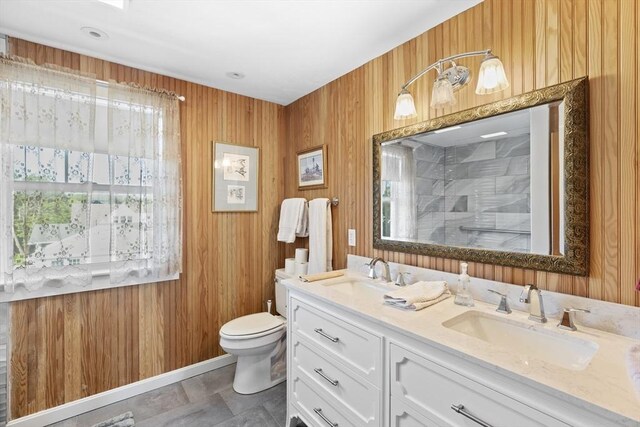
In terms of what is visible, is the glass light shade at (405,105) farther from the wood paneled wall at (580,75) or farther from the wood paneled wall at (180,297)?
the wood paneled wall at (180,297)

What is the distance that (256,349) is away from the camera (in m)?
2.08

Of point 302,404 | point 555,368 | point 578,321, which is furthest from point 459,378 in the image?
point 302,404

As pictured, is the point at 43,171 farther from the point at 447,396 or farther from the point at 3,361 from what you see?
the point at 447,396

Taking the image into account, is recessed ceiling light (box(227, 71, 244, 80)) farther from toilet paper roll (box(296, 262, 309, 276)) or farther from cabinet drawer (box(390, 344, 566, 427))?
cabinet drawer (box(390, 344, 566, 427))

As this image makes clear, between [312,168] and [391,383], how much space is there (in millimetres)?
1790

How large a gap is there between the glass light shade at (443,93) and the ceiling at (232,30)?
1.40ft

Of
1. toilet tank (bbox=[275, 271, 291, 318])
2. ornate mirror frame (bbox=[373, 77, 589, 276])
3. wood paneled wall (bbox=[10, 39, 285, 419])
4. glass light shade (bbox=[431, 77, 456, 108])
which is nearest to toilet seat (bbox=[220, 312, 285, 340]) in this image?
toilet tank (bbox=[275, 271, 291, 318])

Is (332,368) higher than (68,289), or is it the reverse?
(68,289)

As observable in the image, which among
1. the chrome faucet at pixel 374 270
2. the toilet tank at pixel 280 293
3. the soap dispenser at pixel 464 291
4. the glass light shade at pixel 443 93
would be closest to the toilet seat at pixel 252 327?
the toilet tank at pixel 280 293

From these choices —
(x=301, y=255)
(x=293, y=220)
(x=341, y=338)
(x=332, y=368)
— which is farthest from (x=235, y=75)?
(x=332, y=368)

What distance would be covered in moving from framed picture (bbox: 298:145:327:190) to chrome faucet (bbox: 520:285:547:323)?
5.16 ft

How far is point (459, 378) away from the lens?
94 cm

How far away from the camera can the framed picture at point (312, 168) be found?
7.93 ft

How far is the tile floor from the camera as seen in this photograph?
1.85 meters
